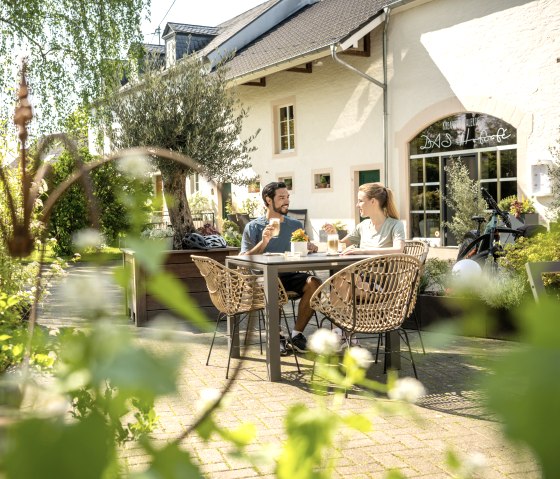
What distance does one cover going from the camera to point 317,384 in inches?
27.3

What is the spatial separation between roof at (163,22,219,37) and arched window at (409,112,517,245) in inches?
527

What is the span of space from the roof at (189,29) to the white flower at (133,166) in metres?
26.2

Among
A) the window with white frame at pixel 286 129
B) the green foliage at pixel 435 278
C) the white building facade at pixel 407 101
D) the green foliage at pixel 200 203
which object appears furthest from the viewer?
the green foliage at pixel 200 203

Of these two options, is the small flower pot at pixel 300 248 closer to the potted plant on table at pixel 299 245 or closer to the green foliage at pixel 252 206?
the potted plant on table at pixel 299 245

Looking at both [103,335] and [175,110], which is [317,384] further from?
[175,110]

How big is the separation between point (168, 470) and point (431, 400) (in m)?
4.40

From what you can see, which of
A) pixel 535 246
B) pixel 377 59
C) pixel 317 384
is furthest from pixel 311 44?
pixel 317 384

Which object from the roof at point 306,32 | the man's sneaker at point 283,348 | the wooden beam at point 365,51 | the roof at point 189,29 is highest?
the roof at point 189,29

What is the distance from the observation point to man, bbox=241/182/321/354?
241 inches

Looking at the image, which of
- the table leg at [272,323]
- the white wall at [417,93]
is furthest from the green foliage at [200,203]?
the table leg at [272,323]

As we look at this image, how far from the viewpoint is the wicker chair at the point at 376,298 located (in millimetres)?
4957

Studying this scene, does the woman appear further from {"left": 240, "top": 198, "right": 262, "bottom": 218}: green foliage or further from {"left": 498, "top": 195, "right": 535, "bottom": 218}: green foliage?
{"left": 240, "top": 198, "right": 262, "bottom": 218}: green foliage

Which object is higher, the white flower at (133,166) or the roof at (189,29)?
the roof at (189,29)

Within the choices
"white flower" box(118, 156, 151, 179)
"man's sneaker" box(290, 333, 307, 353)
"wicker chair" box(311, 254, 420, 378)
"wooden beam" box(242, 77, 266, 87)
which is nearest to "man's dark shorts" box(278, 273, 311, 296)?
"man's sneaker" box(290, 333, 307, 353)
